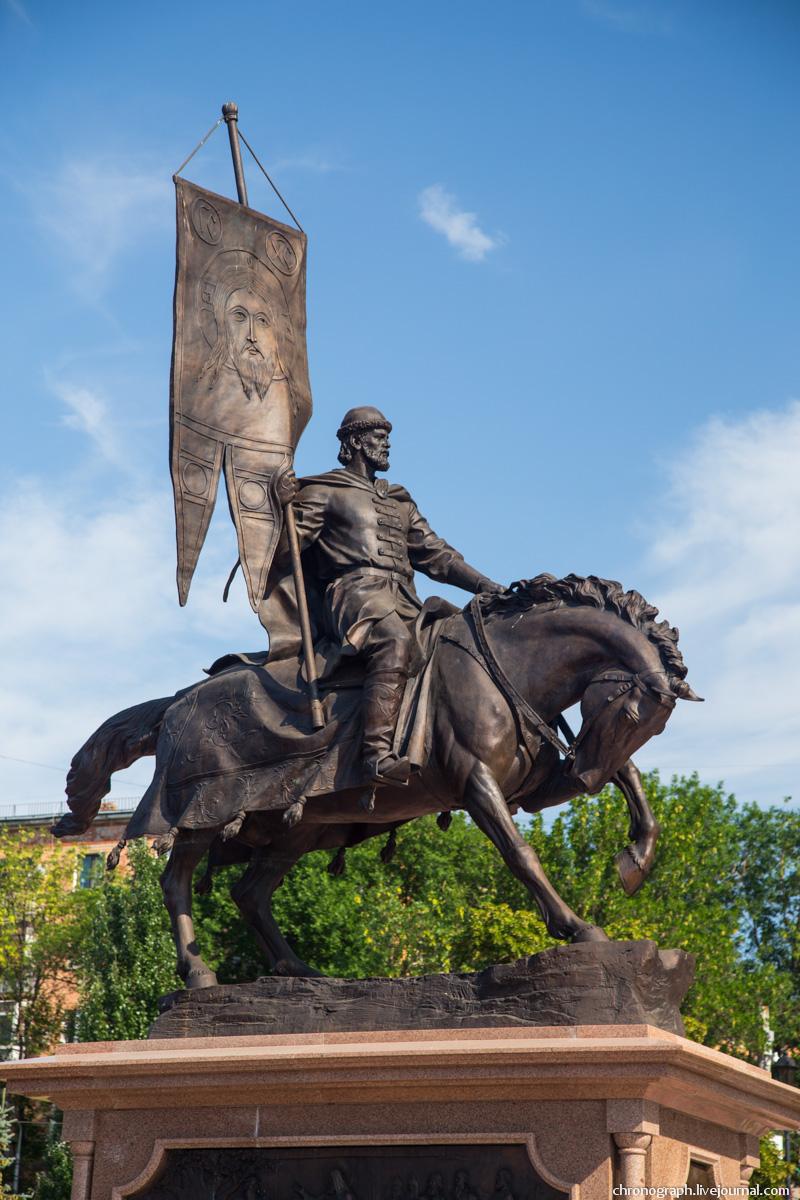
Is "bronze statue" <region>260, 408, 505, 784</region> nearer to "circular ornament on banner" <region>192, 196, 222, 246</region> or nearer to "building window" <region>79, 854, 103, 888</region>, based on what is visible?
"circular ornament on banner" <region>192, 196, 222, 246</region>

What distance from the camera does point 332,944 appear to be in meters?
32.3

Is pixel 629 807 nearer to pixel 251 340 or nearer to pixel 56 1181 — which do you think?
→ pixel 251 340

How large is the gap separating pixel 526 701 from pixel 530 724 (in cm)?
16

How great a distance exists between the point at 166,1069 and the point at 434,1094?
1781mm

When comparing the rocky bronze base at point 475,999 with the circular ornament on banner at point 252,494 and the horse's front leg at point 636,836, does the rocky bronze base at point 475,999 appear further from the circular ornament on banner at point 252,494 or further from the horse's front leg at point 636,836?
the circular ornament on banner at point 252,494

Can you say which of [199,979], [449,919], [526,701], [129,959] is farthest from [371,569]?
[449,919]

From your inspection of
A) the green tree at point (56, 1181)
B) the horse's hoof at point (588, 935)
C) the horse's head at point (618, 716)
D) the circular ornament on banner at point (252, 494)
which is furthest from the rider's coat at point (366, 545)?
the green tree at point (56, 1181)

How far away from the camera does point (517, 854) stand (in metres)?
10.1

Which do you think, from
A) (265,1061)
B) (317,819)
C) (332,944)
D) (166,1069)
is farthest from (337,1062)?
(332,944)

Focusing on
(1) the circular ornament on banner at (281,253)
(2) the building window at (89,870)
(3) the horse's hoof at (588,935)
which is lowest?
(3) the horse's hoof at (588,935)

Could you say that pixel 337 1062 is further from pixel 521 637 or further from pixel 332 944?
pixel 332 944

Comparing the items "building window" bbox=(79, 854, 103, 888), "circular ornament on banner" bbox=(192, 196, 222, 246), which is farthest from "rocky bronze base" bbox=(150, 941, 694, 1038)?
"building window" bbox=(79, 854, 103, 888)

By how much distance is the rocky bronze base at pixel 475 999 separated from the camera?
30.9 feet

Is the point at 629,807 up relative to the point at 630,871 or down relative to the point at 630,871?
up
